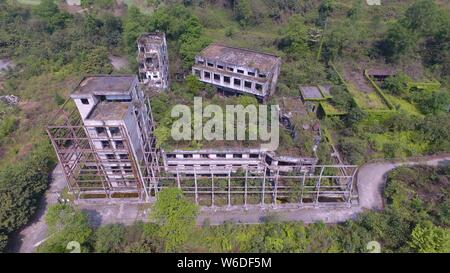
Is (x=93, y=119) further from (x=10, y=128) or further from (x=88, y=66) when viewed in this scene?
(x=88, y=66)

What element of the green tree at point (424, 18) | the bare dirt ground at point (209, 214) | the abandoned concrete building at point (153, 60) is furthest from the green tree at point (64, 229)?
the green tree at point (424, 18)

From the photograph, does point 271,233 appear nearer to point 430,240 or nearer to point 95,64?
point 430,240

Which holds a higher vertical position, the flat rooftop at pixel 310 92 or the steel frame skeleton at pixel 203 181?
the flat rooftop at pixel 310 92

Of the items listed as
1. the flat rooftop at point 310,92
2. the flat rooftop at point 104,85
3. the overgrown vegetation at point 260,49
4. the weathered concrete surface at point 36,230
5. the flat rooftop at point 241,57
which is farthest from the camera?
the flat rooftop at point 241,57

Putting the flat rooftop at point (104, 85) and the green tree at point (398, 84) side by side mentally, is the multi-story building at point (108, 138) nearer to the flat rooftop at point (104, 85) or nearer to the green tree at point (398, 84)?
the flat rooftop at point (104, 85)

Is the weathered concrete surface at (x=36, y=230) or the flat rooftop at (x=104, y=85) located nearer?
the weathered concrete surface at (x=36, y=230)

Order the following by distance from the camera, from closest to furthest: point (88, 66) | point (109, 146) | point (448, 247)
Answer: point (448, 247), point (109, 146), point (88, 66)
